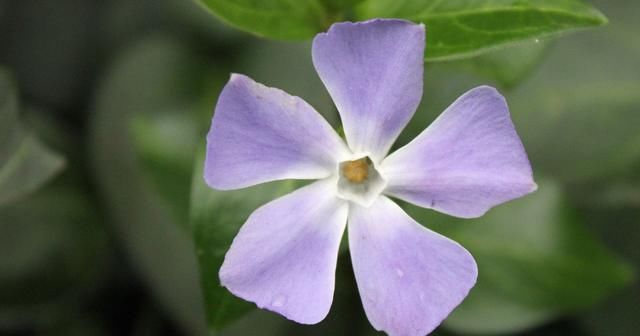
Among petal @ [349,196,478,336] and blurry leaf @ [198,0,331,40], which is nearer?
petal @ [349,196,478,336]

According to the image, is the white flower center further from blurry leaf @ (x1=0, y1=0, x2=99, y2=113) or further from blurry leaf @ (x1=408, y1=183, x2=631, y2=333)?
blurry leaf @ (x1=0, y1=0, x2=99, y2=113)

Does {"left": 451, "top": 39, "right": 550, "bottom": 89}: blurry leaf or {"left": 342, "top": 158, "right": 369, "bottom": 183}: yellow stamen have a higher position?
{"left": 451, "top": 39, "right": 550, "bottom": 89}: blurry leaf

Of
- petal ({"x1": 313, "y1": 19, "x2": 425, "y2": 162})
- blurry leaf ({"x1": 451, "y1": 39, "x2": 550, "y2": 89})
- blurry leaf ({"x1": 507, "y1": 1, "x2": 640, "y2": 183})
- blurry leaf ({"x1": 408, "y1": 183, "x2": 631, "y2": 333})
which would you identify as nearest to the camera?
petal ({"x1": 313, "y1": 19, "x2": 425, "y2": 162})

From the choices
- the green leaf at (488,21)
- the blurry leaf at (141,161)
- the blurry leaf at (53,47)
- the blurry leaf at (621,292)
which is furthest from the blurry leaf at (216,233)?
the blurry leaf at (53,47)

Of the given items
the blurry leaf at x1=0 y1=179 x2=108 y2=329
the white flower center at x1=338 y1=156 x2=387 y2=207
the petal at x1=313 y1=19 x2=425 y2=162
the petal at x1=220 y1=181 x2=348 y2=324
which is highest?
the petal at x1=313 y1=19 x2=425 y2=162

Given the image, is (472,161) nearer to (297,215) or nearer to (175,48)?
(297,215)

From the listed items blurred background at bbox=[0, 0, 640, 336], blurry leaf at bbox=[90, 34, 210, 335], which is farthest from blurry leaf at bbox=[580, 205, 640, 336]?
blurry leaf at bbox=[90, 34, 210, 335]

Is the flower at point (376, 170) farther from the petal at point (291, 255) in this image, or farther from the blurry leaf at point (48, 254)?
the blurry leaf at point (48, 254)
